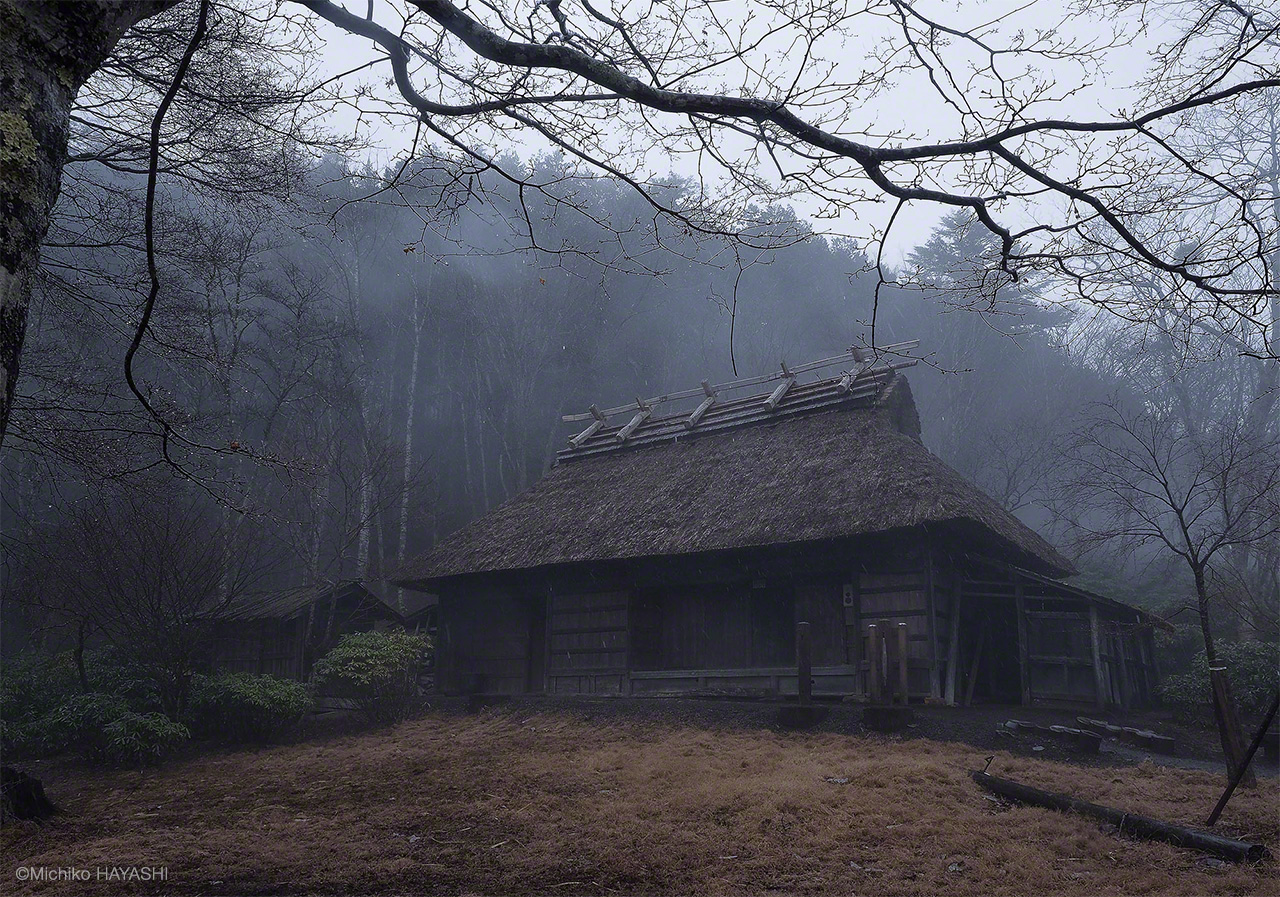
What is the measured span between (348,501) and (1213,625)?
20812mm

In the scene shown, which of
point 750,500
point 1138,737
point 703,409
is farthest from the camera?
point 703,409

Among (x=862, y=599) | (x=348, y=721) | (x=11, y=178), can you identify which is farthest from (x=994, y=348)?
(x=11, y=178)

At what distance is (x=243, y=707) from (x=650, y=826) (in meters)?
8.23

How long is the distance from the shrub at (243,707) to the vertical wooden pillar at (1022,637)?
38.5 feet

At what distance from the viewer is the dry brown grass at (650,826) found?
5469 millimetres

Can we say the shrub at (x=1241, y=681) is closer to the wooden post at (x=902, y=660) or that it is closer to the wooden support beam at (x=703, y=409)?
the wooden post at (x=902, y=660)

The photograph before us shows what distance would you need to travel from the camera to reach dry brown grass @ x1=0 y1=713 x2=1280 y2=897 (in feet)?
17.9

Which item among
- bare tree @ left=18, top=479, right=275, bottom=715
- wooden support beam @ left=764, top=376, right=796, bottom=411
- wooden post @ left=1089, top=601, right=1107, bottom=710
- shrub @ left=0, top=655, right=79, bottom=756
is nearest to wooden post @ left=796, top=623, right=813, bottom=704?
wooden post @ left=1089, top=601, right=1107, bottom=710

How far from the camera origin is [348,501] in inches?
707

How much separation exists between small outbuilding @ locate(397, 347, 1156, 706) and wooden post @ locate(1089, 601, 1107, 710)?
5cm

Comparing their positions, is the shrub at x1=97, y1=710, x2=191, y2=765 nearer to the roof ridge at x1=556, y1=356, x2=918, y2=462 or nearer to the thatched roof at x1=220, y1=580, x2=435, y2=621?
the thatched roof at x1=220, y1=580, x2=435, y2=621

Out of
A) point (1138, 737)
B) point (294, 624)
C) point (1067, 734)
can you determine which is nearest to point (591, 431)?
point (294, 624)

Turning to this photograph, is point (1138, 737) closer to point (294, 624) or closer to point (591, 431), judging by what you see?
point (591, 431)

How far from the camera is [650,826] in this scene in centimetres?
675
